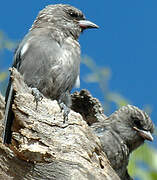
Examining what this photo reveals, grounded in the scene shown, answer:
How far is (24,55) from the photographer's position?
18.5 ft

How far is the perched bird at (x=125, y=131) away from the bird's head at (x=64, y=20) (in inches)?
48.1

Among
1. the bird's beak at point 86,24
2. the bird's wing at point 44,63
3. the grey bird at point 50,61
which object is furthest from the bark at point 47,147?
the bird's beak at point 86,24

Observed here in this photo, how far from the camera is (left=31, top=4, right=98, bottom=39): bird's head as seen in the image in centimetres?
615

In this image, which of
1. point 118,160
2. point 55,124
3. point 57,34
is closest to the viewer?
point 55,124

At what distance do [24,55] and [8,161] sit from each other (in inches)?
63.7

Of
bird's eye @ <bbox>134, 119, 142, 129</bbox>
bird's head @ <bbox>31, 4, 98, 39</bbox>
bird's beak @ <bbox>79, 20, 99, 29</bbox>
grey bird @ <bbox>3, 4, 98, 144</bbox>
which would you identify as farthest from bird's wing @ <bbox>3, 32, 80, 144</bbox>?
bird's eye @ <bbox>134, 119, 142, 129</bbox>

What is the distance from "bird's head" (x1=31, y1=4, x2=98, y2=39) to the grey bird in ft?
0.05

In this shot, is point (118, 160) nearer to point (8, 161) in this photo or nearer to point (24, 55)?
point (24, 55)

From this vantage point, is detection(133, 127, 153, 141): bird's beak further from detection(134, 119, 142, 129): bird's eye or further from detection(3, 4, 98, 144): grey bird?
detection(3, 4, 98, 144): grey bird

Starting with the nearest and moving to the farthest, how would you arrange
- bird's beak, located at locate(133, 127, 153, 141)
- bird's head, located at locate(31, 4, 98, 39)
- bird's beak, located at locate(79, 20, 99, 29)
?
bird's head, located at locate(31, 4, 98, 39)
bird's beak, located at locate(79, 20, 99, 29)
bird's beak, located at locate(133, 127, 153, 141)

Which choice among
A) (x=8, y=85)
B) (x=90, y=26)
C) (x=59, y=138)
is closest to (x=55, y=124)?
Result: (x=59, y=138)

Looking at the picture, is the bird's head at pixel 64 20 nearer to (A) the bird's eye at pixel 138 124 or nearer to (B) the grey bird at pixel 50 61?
(B) the grey bird at pixel 50 61

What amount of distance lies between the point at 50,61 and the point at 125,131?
1.73 m

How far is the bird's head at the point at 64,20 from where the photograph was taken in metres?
6.15
